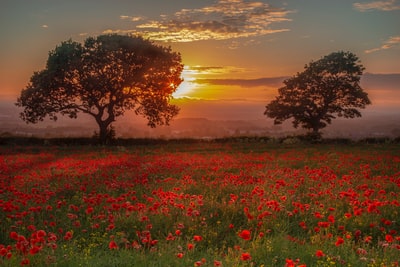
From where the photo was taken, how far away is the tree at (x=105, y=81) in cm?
4759

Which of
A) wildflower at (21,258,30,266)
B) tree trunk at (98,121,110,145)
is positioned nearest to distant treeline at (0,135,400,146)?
tree trunk at (98,121,110,145)

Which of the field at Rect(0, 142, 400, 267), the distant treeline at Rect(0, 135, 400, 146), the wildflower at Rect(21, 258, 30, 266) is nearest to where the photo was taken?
the wildflower at Rect(21, 258, 30, 266)

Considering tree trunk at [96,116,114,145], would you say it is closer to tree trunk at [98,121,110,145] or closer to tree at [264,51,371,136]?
tree trunk at [98,121,110,145]

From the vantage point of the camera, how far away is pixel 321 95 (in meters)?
56.3

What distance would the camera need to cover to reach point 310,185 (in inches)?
545

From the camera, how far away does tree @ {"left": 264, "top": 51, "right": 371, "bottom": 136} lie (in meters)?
55.8

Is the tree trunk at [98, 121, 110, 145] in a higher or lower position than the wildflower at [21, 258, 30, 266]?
higher

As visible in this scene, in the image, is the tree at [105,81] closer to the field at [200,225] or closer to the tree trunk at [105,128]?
the tree trunk at [105,128]

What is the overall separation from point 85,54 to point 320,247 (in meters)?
44.4

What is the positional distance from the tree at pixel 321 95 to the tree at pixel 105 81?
48.0 feet

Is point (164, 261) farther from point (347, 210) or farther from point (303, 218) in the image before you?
point (347, 210)

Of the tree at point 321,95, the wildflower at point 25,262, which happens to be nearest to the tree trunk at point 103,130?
the tree at point 321,95

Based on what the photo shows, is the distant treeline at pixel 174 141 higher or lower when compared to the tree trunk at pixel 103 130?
lower

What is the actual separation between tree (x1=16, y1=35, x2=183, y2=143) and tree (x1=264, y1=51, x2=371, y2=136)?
14.6 meters
